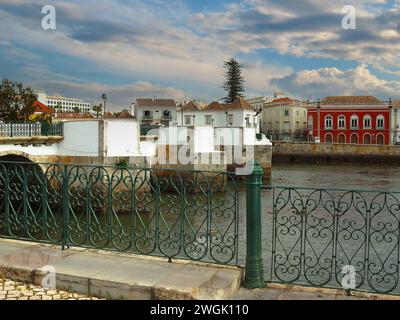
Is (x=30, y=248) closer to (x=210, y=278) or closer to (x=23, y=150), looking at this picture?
(x=210, y=278)

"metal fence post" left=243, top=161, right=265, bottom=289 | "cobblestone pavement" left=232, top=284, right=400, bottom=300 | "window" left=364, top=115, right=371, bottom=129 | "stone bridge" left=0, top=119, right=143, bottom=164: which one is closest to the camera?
"cobblestone pavement" left=232, top=284, right=400, bottom=300

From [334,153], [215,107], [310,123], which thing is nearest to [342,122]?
[310,123]

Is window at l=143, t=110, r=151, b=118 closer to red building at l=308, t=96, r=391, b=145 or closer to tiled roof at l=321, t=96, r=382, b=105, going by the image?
red building at l=308, t=96, r=391, b=145

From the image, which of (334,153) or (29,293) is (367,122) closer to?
(334,153)

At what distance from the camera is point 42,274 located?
4.36 meters

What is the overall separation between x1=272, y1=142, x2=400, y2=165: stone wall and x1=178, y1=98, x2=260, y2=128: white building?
4.72 meters

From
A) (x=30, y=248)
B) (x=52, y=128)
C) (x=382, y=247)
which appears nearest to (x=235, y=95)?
(x=52, y=128)

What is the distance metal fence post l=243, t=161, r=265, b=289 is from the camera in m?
4.30

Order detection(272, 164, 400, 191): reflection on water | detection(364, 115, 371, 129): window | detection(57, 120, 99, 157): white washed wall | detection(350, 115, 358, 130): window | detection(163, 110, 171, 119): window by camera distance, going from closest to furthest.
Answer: detection(57, 120, 99, 157): white washed wall
detection(272, 164, 400, 191): reflection on water
detection(364, 115, 371, 129): window
detection(350, 115, 358, 130): window
detection(163, 110, 171, 119): window

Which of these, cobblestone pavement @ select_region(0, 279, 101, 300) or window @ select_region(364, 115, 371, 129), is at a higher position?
window @ select_region(364, 115, 371, 129)

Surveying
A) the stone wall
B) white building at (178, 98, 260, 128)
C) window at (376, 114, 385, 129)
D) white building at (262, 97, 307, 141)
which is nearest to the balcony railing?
white building at (178, 98, 260, 128)

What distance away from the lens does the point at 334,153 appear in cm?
4669
